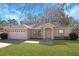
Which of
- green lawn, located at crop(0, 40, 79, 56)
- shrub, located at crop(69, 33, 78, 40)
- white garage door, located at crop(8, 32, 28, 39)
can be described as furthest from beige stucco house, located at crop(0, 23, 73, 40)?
green lawn, located at crop(0, 40, 79, 56)

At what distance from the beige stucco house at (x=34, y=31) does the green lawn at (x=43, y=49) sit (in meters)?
0.50

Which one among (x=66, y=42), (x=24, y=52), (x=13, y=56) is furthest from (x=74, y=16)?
(x=13, y=56)

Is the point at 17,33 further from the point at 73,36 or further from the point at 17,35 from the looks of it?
the point at 73,36

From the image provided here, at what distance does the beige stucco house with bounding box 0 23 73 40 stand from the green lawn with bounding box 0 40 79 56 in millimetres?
500

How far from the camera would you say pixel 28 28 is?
602 inches

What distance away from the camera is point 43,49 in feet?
43.4

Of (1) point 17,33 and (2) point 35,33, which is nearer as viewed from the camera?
(2) point 35,33

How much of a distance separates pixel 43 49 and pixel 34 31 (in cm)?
196

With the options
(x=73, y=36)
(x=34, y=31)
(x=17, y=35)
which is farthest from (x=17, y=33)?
(x=73, y=36)

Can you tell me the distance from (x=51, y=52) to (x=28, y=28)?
135 inches

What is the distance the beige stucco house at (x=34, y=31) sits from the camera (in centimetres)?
1462

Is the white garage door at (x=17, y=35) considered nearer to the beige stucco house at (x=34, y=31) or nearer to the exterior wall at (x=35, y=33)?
the beige stucco house at (x=34, y=31)

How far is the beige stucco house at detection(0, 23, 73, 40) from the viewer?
48.0ft

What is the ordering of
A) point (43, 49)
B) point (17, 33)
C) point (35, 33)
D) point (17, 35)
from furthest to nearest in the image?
point (17, 33) < point (17, 35) < point (35, 33) < point (43, 49)
